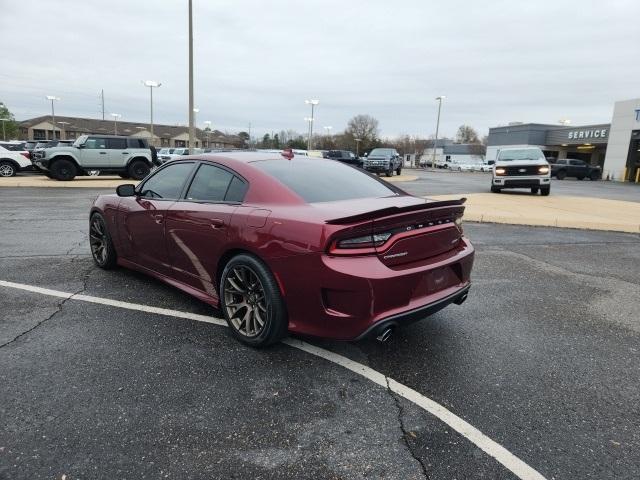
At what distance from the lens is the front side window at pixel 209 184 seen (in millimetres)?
3898

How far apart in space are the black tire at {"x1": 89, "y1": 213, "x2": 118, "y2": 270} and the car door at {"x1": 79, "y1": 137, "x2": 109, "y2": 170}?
15.5m

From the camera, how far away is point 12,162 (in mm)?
21453

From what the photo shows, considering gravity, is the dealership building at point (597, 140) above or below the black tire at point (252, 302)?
above

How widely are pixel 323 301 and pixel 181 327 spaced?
60.8 inches

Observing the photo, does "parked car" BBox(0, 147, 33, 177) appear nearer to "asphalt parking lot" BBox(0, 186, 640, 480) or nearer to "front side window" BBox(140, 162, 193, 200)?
"asphalt parking lot" BBox(0, 186, 640, 480)

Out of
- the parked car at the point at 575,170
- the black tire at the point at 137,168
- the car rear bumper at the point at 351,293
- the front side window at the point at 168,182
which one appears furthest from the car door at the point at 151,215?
the parked car at the point at 575,170

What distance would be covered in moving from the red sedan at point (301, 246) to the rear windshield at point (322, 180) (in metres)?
0.01

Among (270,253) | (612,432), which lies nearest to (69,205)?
(270,253)

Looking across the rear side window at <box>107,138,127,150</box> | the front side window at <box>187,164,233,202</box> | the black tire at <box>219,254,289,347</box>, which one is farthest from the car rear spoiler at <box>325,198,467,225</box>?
the rear side window at <box>107,138,127,150</box>

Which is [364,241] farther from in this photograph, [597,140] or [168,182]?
[597,140]

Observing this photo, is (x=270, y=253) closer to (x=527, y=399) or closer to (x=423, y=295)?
(x=423, y=295)

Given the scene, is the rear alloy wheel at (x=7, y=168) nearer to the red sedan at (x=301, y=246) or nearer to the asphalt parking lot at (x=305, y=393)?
the asphalt parking lot at (x=305, y=393)

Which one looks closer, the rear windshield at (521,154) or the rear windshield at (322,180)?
the rear windshield at (322,180)

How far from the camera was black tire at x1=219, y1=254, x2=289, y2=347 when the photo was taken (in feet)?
10.7
